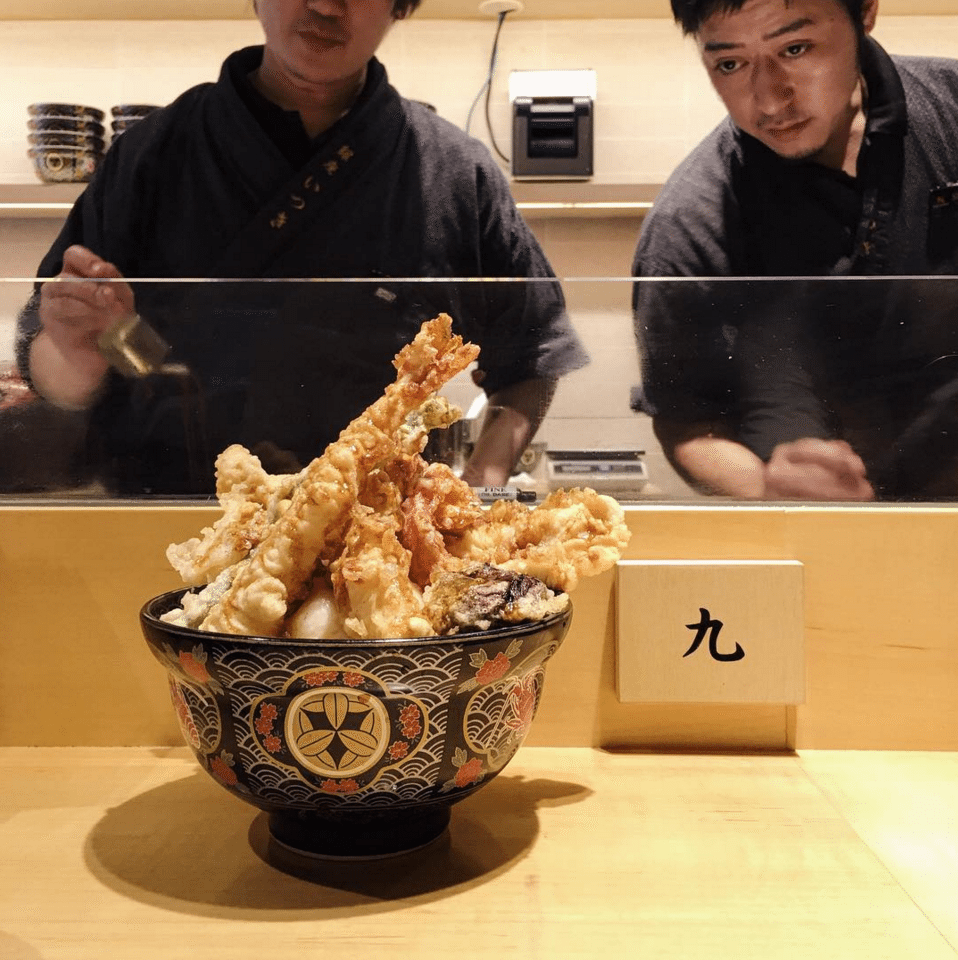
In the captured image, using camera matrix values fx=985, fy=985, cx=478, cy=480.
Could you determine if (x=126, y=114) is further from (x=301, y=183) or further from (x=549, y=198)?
(x=549, y=198)

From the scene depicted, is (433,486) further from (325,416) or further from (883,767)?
(883,767)

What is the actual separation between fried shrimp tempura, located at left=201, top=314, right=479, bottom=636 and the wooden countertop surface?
0.15m

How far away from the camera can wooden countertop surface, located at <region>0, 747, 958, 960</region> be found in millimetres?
475


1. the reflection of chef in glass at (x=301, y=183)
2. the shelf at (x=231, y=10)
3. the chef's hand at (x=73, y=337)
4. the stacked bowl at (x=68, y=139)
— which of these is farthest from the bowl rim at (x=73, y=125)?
the chef's hand at (x=73, y=337)

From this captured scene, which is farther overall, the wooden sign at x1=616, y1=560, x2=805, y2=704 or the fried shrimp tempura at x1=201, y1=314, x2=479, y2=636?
the wooden sign at x1=616, y1=560, x2=805, y2=704

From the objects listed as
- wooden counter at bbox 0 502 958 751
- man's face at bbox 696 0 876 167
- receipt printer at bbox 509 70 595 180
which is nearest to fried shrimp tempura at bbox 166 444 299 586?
wooden counter at bbox 0 502 958 751

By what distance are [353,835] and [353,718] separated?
9 centimetres

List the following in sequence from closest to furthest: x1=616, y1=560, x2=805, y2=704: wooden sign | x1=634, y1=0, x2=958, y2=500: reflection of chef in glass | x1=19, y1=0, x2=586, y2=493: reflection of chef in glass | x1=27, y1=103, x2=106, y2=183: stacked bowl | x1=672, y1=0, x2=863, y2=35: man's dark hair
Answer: x1=616, y1=560, x2=805, y2=704: wooden sign
x1=19, y1=0, x2=586, y2=493: reflection of chef in glass
x1=634, y1=0, x2=958, y2=500: reflection of chef in glass
x1=672, y1=0, x2=863, y2=35: man's dark hair
x1=27, y1=103, x2=106, y2=183: stacked bowl

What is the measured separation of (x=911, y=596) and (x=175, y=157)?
1319mm

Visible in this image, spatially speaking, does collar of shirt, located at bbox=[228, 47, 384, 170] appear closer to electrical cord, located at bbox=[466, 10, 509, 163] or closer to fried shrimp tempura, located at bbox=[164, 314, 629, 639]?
electrical cord, located at bbox=[466, 10, 509, 163]

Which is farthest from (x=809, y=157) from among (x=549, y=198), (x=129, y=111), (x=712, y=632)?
(x=129, y=111)

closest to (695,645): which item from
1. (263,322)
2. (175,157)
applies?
(263,322)

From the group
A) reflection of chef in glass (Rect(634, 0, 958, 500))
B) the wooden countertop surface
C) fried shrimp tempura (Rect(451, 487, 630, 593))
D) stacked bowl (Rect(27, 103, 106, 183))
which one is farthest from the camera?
stacked bowl (Rect(27, 103, 106, 183))

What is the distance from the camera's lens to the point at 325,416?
0.79 meters
